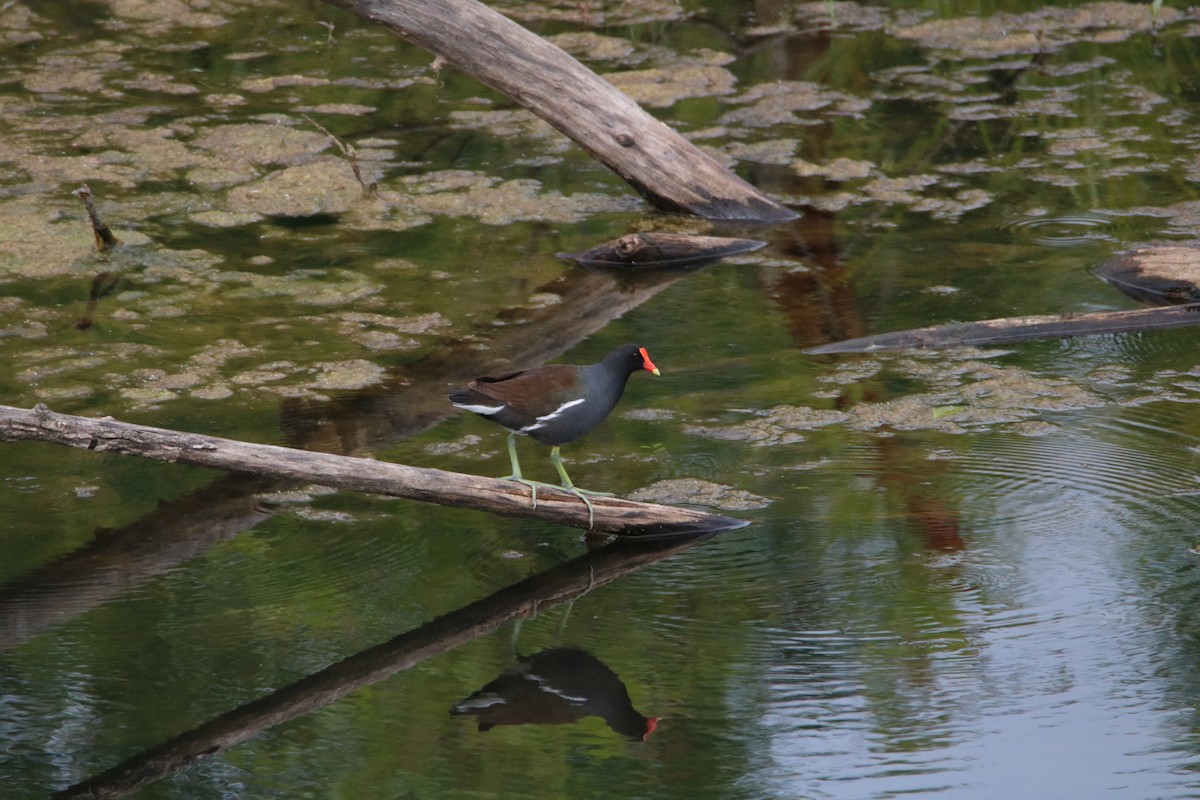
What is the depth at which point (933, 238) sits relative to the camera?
254 inches

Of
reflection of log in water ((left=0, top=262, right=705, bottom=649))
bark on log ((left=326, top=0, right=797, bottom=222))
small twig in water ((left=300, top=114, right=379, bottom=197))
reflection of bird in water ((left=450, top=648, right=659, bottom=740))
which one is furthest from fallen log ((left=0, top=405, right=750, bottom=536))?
small twig in water ((left=300, top=114, right=379, bottom=197))

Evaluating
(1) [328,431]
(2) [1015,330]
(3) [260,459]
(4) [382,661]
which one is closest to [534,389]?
(3) [260,459]

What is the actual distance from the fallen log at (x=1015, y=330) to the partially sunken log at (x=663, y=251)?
47.4 inches

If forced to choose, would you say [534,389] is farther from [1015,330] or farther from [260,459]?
[1015,330]

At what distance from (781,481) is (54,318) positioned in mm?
2983

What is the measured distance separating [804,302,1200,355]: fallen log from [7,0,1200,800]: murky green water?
0.07 metres

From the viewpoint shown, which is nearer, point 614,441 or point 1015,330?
point 614,441

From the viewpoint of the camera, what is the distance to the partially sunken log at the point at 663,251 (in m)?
6.34

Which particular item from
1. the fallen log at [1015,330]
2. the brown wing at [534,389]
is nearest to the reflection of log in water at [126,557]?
the brown wing at [534,389]

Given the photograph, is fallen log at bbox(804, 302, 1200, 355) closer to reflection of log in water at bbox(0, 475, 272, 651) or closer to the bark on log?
the bark on log

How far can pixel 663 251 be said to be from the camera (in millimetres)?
6402

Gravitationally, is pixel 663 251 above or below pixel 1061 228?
below

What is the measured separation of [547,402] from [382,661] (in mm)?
828

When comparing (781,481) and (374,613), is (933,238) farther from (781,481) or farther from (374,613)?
(374,613)
